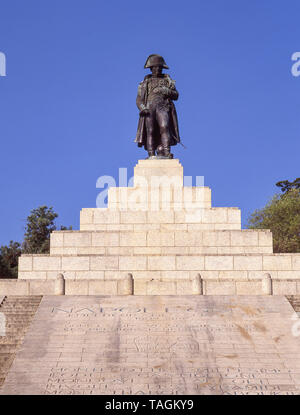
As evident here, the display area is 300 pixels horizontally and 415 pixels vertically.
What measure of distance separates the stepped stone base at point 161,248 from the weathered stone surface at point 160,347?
1742 mm

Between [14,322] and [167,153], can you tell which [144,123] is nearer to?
[167,153]

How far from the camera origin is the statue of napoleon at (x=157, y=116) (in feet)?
95.4

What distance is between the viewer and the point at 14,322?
67.6 feet

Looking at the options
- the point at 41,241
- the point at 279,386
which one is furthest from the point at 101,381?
the point at 41,241

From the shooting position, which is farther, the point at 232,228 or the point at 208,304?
the point at 232,228

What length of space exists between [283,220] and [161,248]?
23204 millimetres

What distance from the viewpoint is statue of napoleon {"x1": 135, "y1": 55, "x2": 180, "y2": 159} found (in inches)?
1145

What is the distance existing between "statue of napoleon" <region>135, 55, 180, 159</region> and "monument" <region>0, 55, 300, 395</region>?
5 cm

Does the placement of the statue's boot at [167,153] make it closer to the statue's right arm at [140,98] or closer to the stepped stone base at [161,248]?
the stepped stone base at [161,248]

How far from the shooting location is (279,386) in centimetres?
1647

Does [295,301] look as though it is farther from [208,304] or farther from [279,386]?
[279,386]

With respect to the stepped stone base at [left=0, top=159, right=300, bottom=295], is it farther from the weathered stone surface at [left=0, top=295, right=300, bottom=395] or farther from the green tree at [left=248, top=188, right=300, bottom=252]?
the green tree at [left=248, top=188, right=300, bottom=252]

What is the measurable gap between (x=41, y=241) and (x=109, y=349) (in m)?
29.1

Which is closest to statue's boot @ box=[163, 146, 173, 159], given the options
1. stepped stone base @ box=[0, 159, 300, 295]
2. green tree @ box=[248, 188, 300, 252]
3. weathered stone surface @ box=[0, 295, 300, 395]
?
stepped stone base @ box=[0, 159, 300, 295]
